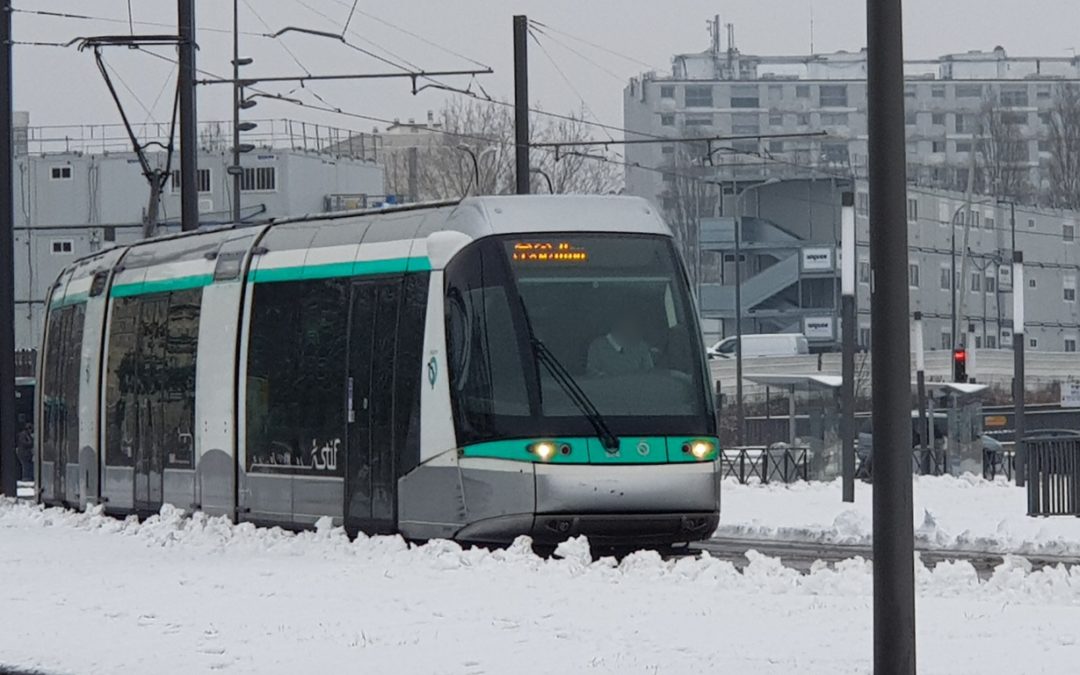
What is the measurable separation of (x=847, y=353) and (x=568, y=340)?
11.8 meters

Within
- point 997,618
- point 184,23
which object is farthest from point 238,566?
point 184,23

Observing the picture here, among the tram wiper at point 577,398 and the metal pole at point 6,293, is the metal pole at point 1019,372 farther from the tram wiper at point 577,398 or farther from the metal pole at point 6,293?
the tram wiper at point 577,398

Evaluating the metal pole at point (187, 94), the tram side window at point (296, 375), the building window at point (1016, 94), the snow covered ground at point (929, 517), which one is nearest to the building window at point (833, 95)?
the building window at point (1016, 94)

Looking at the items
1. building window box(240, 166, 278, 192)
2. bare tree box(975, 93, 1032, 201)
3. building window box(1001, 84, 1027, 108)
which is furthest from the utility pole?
building window box(1001, 84, 1027, 108)

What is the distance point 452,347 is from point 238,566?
2.58m

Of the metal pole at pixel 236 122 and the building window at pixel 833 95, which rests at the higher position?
the building window at pixel 833 95

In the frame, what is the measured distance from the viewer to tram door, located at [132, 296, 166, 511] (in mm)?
23969

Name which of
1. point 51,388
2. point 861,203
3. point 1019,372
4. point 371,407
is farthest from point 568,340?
point 861,203

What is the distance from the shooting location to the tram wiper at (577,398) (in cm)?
1786

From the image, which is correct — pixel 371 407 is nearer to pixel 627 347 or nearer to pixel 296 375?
pixel 296 375

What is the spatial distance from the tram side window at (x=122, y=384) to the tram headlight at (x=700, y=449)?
8710 millimetres

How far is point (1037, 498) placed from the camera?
26.7 m

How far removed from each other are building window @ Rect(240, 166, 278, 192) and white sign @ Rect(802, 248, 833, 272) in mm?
26180

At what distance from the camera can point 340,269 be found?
794 inches
